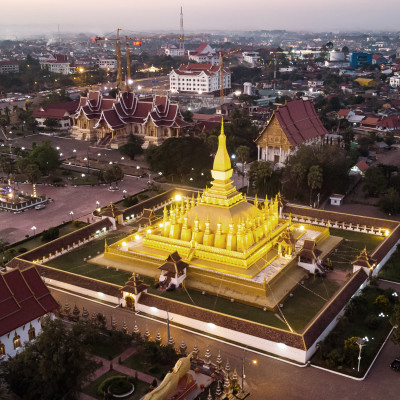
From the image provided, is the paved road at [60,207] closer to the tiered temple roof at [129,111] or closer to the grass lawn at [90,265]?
the grass lawn at [90,265]

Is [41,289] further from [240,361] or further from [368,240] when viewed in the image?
[368,240]

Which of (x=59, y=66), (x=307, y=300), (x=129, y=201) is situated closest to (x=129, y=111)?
(x=129, y=201)

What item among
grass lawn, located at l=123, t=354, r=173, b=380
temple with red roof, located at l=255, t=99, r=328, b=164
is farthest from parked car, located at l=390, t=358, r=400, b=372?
temple with red roof, located at l=255, t=99, r=328, b=164

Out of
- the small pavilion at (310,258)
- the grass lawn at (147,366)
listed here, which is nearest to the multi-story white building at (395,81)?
the small pavilion at (310,258)

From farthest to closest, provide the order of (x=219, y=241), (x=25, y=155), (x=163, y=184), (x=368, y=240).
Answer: (x=25, y=155), (x=163, y=184), (x=368, y=240), (x=219, y=241)

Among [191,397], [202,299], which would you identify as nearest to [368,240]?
[202,299]

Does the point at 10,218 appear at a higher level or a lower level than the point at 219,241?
lower
